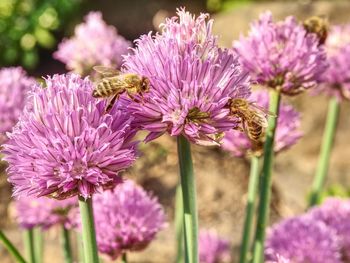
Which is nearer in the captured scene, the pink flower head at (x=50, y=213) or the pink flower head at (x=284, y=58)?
the pink flower head at (x=284, y=58)

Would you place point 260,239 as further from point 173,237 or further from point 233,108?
point 173,237

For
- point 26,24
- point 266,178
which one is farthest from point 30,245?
point 26,24

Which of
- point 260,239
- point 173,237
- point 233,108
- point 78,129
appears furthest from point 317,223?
point 173,237

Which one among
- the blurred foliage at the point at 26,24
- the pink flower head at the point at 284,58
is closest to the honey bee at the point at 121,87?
the pink flower head at the point at 284,58

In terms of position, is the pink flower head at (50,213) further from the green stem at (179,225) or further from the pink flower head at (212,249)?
the pink flower head at (212,249)

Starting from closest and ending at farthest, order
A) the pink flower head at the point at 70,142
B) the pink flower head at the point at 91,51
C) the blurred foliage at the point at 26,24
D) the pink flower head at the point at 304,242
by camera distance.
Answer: the pink flower head at the point at 70,142 < the pink flower head at the point at 304,242 < the pink flower head at the point at 91,51 < the blurred foliage at the point at 26,24

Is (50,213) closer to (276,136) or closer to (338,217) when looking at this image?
(276,136)
